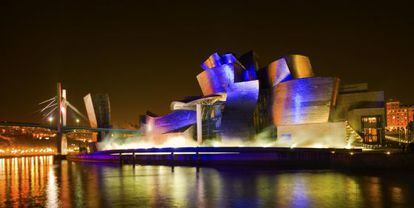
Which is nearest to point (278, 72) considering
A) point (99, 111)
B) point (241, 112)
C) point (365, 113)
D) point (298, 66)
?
point (298, 66)

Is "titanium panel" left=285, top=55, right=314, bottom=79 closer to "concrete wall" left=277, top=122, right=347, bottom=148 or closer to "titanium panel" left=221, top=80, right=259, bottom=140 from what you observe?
"titanium panel" left=221, top=80, right=259, bottom=140

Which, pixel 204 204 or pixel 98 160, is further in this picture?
pixel 98 160

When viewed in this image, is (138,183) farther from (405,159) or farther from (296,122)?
(296,122)

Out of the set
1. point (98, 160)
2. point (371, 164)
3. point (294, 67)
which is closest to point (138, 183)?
point (371, 164)

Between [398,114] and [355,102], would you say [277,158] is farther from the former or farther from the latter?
[398,114]

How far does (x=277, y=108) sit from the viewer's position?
3912cm

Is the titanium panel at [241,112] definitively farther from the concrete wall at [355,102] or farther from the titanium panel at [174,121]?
the concrete wall at [355,102]

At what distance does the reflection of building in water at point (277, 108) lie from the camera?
36.4 metres

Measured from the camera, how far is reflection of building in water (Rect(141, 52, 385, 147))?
119 ft

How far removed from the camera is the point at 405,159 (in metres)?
26.2

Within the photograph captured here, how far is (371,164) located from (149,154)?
21042 mm

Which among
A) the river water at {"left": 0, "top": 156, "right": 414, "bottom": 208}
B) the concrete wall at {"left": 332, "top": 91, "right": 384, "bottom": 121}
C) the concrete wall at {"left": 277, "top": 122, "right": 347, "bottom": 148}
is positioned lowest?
the river water at {"left": 0, "top": 156, "right": 414, "bottom": 208}

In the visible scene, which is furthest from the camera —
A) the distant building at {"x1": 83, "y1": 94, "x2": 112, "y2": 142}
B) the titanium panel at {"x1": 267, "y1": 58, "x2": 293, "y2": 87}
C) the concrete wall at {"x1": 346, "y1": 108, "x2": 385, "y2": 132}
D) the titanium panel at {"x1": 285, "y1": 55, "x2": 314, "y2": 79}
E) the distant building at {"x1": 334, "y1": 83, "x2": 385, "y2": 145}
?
the distant building at {"x1": 83, "y1": 94, "x2": 112, "y2": 142}

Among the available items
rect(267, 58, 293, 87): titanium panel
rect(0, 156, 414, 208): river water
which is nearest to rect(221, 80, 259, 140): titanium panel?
rect(267, 58, 293, 87): titanium panel
